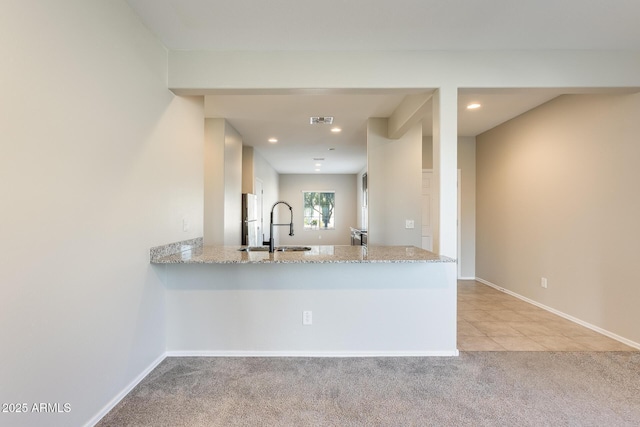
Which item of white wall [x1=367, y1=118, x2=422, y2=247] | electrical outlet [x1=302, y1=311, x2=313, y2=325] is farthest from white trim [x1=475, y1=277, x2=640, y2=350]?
electrical outlet [x1=302, y1=311, x2=313, y2=325]

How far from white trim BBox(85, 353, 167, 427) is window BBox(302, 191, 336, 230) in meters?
7.56

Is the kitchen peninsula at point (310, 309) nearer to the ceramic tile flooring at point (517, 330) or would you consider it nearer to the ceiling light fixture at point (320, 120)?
the ceramic tile flooring at point (517, 330)

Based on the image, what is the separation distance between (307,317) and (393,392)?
2.85 ft

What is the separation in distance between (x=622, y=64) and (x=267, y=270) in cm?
342

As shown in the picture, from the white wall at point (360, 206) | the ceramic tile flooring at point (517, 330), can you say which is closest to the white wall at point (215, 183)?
the ceramic tile flooring at point (517, 330)

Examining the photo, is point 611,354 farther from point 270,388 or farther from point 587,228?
point 270,388

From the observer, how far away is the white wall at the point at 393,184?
421 centimetres

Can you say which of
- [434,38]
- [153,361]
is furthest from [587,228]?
[153,361]

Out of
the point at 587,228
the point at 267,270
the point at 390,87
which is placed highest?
the point at 390,87

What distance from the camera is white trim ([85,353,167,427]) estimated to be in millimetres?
1727

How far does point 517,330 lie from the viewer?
3162 mm

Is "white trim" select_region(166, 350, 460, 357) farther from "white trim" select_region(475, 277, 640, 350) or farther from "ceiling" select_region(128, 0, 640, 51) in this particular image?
"ceiling" select_region(128, 0, 640, 51)

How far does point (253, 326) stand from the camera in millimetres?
2580

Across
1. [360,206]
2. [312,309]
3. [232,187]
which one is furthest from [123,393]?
[360,206]
